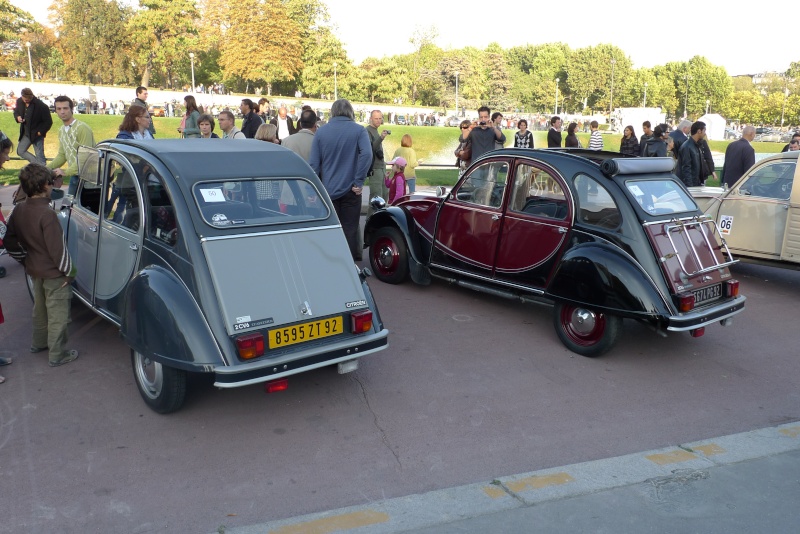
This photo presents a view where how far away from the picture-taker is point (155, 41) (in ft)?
225

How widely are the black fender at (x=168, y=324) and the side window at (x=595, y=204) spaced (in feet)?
11.8

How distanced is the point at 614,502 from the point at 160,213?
357 cm

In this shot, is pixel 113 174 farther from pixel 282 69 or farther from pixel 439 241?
pixel 282 69

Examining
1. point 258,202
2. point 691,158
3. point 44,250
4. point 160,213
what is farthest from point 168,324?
point 691,158

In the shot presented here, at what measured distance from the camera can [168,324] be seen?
430cm

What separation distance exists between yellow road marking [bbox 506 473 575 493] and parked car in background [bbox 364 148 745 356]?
2053 mm

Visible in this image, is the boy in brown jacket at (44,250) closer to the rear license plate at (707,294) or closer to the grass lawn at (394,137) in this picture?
the rear license plate at (707,294)

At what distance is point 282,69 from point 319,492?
225 ft

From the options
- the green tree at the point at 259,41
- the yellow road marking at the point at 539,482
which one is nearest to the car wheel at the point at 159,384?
the yellow road marking at the point at 539,482

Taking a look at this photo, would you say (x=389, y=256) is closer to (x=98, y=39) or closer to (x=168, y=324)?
(x=168, y=324)

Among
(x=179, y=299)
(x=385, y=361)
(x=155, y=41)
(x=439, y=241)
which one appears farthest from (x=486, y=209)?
(x=155, y=41)

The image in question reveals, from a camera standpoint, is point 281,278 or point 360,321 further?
point 360,321

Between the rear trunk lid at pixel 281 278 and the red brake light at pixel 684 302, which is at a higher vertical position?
the rear trunk lid at pixel 281 278

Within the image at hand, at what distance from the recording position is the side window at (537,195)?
637cm
